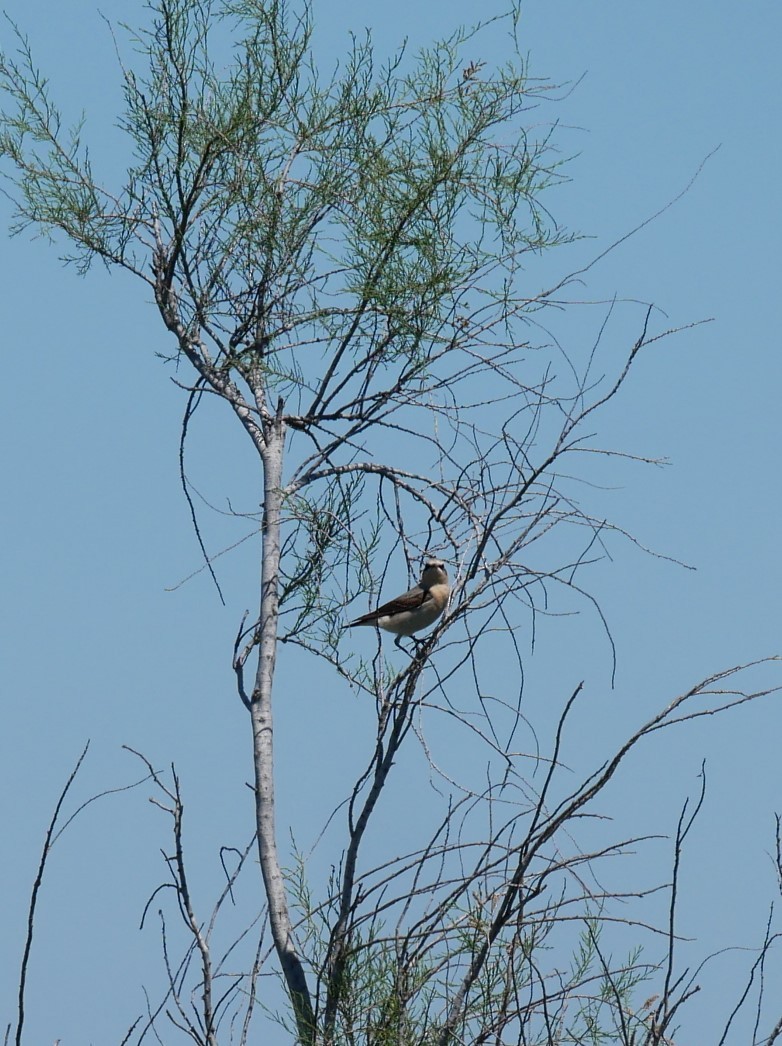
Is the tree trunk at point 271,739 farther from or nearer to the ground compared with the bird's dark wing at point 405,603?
nearer to the ground

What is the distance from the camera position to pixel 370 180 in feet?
15.8

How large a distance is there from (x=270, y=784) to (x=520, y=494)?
118 cm

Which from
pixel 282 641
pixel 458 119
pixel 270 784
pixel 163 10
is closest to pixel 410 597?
pixel 282 641

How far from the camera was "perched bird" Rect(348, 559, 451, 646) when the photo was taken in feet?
17.7

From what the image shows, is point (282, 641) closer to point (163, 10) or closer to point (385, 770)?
point (385, 770)

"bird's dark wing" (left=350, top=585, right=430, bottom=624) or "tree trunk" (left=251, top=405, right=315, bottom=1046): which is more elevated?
"bird's dark wing" (left=350, top=585, right=430, bottom=624)

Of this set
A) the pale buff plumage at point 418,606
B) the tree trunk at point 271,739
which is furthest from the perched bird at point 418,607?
the tree trunk at point 271,739

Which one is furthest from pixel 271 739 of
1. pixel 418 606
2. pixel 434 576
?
pixel 418 606

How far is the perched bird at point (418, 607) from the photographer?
17.7ft

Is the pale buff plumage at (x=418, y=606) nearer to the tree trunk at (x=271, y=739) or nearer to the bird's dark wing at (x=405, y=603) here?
the bird's dark wing at (x=405, y=603)

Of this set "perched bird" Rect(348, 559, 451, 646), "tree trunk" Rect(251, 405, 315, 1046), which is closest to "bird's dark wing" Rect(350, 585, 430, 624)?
"perched bird" Rect(348, 559, 451, 646)

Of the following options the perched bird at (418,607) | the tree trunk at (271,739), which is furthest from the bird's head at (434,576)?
the tree trunk at (271,739)

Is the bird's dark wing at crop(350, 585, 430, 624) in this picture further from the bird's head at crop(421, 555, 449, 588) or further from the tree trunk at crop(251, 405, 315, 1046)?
the tree trunk at crop(251, 405, 315, 1046)

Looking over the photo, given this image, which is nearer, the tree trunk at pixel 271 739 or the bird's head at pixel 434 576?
the tree trunk at pixel 271 739
